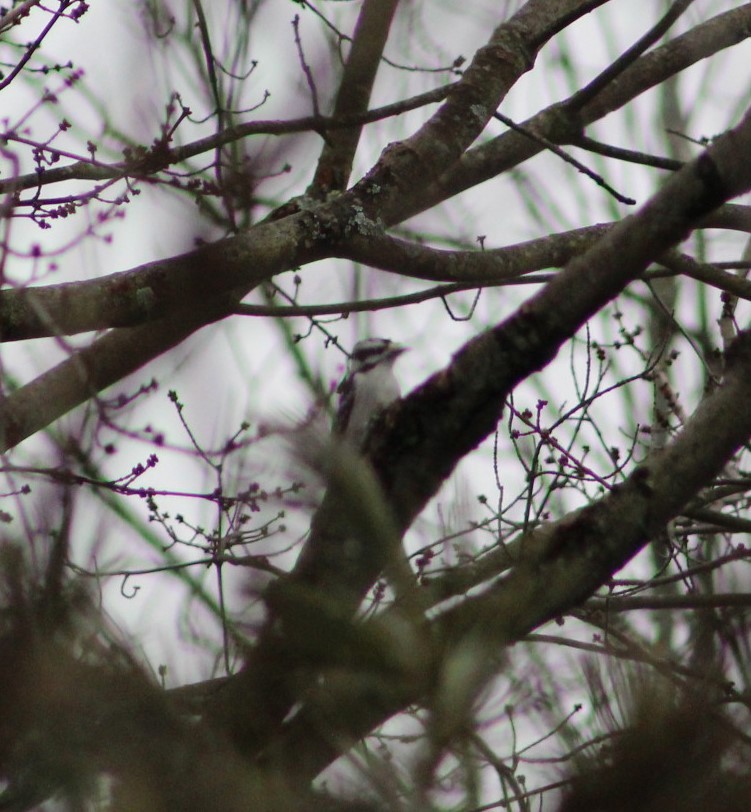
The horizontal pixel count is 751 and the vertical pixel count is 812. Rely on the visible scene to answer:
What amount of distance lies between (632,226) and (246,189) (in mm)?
908

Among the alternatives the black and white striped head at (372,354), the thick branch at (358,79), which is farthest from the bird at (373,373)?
the thick branch at (358,79)

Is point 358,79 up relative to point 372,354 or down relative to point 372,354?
up

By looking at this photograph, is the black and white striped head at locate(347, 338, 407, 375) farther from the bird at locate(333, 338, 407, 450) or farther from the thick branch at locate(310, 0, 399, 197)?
the thick branch at locate(310, 0, 399, 197)

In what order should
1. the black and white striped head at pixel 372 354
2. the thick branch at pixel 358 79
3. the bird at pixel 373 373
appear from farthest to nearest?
the black and white striped head at pixel 372 354 → the bird at pixel 373 373 → the thick branch at pixel 358 79

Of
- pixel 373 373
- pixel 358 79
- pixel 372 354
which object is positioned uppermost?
pixel 358 79

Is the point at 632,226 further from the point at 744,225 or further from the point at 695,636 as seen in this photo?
the point at 744,225

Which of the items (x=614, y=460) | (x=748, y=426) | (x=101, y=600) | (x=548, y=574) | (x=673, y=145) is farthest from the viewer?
(x=673, y=145)

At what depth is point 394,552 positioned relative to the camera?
1.66 m

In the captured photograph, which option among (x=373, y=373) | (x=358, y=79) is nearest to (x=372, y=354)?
(x=373, y=373)

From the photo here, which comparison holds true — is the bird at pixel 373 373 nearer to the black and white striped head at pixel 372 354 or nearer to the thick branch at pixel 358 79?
the black and white striped head at pixel 372 354

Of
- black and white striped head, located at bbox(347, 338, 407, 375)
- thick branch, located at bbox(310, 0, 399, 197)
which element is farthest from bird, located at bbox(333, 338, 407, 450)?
thick branch, located at bbox(310, 0, 399, 197)

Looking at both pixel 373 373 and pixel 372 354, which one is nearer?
pixel 373 373

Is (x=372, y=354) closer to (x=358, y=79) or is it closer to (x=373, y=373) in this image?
(x=373, y=373)

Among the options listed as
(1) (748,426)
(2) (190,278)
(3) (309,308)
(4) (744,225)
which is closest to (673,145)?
(4) (744,225)
